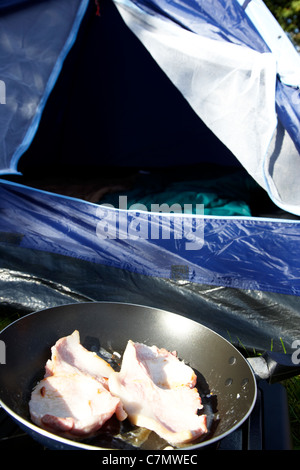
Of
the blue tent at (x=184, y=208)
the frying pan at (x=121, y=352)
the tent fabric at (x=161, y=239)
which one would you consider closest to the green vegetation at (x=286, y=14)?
the blue tent at (x=184, y=208)

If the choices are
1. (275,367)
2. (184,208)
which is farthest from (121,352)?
(184,208)

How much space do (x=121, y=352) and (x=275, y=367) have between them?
417mm

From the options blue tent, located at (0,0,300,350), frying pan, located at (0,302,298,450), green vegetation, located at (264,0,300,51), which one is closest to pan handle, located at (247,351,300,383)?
frying pan, located at (0,302,298,450)

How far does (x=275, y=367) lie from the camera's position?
1047 mm

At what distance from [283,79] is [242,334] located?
3.09ft

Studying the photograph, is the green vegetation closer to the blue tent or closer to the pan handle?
the blue tent

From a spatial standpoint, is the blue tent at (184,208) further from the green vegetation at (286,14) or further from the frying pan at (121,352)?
the green vegetation at (286,14)

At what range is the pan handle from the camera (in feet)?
3.36

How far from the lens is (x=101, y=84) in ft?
8.99

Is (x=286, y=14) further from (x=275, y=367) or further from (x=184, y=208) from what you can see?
(x=275, y=367)

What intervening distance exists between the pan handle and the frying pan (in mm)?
59

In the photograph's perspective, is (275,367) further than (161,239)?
No

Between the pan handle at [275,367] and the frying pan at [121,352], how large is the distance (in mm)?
59

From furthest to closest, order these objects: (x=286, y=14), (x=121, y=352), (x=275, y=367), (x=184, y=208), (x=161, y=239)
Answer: (x=286, y=14) → (x=184, y=208) → (x=161, y=239) → (x=121, y=352) → (x=275, y=367)
